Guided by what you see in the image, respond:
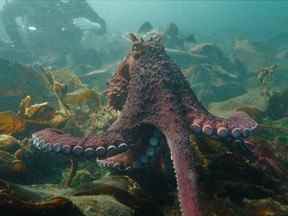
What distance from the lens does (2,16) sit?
21531 mm

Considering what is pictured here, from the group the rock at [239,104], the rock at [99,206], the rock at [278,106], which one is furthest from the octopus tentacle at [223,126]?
the rock at [278,106]

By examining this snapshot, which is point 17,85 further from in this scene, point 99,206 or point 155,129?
point 99,206

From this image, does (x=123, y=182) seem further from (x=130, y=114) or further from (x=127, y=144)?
(x=130, y=114)

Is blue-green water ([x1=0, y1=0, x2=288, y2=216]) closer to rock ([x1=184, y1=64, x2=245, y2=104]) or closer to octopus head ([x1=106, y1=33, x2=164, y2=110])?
octopus head ([x1=106, y1=33, x2=164, y2=110])

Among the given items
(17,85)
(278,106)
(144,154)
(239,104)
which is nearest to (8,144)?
(144,154)

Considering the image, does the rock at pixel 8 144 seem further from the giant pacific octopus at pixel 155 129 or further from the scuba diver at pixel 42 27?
the scuba diver at pixel 42 27

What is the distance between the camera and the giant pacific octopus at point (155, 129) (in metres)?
3.54

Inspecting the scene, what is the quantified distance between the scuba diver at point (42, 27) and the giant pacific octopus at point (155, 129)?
17.0 meters

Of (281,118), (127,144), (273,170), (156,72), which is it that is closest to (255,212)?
(273,170)

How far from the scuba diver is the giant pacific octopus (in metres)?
17.0

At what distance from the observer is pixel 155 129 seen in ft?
13.4

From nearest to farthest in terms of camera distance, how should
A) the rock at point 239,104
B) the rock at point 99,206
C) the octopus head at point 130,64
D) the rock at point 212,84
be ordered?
the rock at point 99,206 → the octopus head at point 130,64 → the rock at point 239,104 → the rock at point 212,84

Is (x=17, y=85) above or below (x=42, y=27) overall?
above

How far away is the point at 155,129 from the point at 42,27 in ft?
61.6
